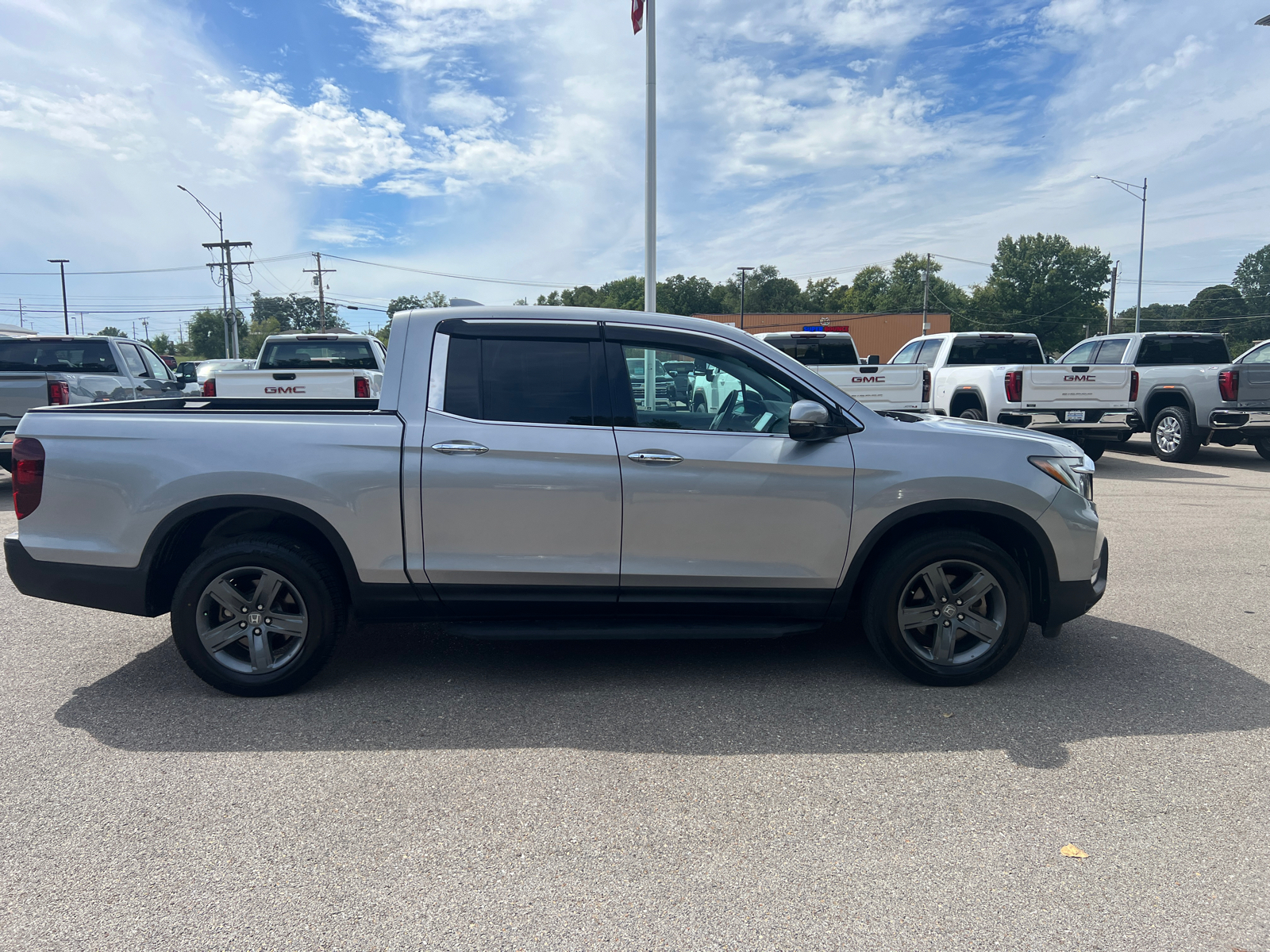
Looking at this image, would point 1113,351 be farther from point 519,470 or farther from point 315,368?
point 519,470

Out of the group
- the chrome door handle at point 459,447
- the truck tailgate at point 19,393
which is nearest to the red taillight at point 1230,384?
the chrome door handle at point 459,447

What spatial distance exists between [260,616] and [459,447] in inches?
51.0

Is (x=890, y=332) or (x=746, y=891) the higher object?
(x=890, y=332)

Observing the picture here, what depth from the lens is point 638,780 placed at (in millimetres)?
3311

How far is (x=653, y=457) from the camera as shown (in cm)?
396

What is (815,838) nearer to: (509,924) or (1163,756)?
(509,924)

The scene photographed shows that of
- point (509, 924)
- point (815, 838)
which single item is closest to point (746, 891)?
point (815, 838)

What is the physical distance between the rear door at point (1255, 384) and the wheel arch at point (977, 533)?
10620mm

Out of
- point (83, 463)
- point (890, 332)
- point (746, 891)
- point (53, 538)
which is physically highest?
point (890, 332)

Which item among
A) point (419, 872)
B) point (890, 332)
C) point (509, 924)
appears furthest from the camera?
point (890, 332)

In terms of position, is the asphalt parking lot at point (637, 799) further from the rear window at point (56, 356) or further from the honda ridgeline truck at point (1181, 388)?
the honda ridgeline truck at point (1181, 388)

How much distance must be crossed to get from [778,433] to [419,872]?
251 cm

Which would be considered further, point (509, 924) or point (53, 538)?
point (53, 538)

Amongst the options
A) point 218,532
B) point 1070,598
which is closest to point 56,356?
point 218,532
